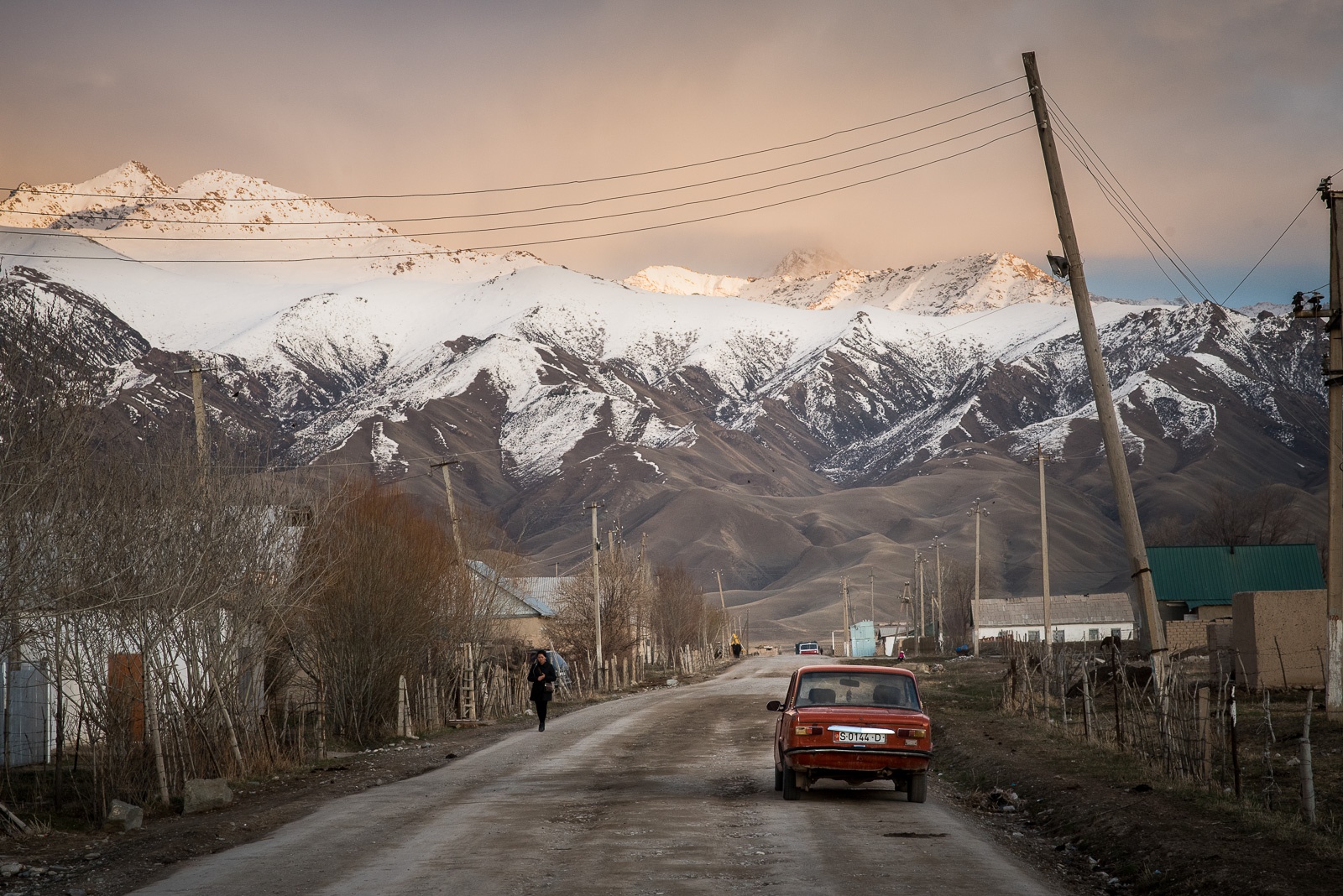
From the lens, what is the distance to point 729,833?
14008 mm

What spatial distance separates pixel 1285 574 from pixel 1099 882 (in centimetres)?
6199

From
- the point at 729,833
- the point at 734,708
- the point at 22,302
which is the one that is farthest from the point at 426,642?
the point at 729,833

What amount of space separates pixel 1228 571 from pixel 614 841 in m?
61.4

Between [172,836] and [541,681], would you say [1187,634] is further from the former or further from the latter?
[172,836]

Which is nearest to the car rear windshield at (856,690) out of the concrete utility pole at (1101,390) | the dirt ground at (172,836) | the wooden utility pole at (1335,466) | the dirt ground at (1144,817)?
the dirt ground at (1144,817)

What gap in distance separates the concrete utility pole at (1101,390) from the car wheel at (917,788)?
12.8ft

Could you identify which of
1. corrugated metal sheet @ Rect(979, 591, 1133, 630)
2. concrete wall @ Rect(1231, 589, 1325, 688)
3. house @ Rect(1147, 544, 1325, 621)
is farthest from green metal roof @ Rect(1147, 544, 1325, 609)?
corrugated metal sheet @ Rect(979, 591, 1133, 630)

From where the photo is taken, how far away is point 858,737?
16875 millimetres

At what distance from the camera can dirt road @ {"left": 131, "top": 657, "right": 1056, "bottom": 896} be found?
445 inches

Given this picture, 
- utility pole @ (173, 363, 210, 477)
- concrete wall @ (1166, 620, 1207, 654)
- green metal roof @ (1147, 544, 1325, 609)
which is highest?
utility pole @ (173, 363, 210, 477)

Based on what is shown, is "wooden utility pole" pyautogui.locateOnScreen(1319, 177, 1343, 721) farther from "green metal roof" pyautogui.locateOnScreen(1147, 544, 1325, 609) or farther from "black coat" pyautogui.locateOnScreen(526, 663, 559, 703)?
"green metal roof" pyautogui.locateOnScreen(1147, 544, 1325, 609)

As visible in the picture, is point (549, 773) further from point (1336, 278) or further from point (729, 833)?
point (1336, 278)

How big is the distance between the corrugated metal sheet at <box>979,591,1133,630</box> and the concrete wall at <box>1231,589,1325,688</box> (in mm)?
90425

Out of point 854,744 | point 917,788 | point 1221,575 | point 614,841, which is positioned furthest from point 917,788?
point 1221,575
